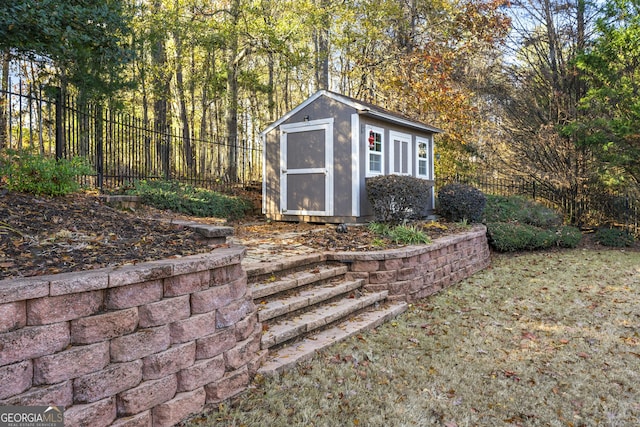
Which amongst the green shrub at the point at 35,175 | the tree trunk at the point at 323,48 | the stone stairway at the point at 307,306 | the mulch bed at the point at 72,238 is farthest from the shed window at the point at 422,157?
the green shrub at the point at 35,175

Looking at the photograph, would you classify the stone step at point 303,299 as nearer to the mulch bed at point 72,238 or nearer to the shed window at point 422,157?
the mulch bed at point 72,238

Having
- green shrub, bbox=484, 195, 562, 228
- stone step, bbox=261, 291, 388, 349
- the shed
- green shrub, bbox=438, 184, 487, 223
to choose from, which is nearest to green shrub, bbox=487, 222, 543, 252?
green shrub, bbox=438, 184, 487, 223

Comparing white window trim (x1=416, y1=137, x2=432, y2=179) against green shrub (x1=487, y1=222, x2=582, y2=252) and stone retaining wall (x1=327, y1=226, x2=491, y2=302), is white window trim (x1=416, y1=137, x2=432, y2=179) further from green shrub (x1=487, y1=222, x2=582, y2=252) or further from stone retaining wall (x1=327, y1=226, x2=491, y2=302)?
stone retaining wall (x1=327, y1=226, x2=491, y2=302)

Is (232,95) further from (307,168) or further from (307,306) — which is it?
(307,306)

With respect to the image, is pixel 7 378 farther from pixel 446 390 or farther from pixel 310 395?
pixel 446 390

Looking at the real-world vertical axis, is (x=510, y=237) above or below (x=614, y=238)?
above

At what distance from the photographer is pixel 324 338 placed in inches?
137

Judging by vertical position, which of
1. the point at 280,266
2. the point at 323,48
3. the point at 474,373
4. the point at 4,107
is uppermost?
the point at 323,48

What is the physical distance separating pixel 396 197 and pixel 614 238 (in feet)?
20.8

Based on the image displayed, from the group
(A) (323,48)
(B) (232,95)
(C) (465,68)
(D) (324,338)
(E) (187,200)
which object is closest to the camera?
(D) (324,338)

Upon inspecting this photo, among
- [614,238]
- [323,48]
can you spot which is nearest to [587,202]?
[614,238]

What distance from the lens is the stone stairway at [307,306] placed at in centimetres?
318

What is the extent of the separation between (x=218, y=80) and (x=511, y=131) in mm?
9526

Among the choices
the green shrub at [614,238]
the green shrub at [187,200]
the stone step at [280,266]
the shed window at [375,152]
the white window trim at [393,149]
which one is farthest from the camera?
the green shrub at [614,238]
